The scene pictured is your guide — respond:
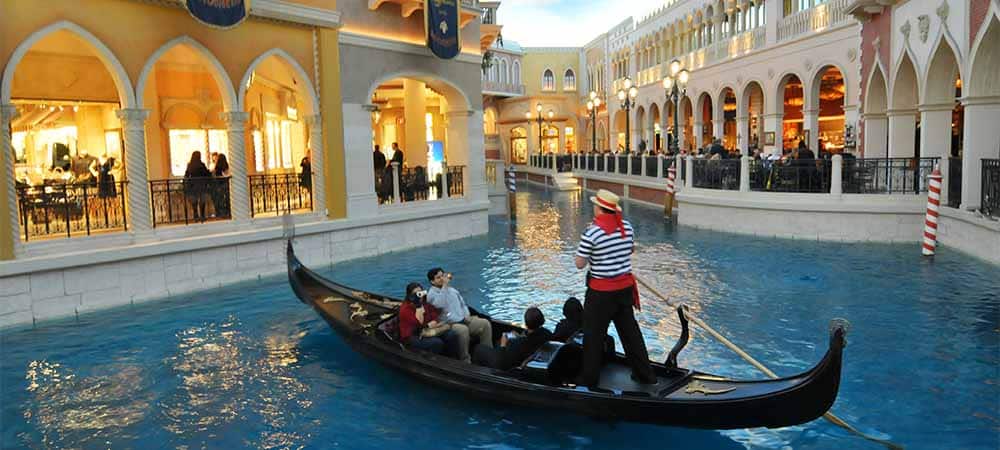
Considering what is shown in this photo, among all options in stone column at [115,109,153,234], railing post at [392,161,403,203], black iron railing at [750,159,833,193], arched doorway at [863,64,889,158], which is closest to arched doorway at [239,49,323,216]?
railing post at [392,161,403,203]

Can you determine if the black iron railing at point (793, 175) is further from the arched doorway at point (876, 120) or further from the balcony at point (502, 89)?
the balcony at point (502, 89)

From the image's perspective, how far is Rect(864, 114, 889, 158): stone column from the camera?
13.5 m

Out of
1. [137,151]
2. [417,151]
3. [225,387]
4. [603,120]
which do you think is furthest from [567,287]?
[603,120]

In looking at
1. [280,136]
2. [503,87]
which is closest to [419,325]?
[280,136]

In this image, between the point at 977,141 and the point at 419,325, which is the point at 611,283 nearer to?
the point at 419,325

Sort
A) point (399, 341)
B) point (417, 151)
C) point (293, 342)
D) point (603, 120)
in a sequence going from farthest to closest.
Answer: point (603, 120) → point (417, 151) → point (293, 342) → point (399, 341)

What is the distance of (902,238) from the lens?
10883mm

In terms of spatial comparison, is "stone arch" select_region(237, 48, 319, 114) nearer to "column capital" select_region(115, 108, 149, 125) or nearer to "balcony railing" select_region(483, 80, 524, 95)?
"column capital" select_region(115, 108, 149, 125)

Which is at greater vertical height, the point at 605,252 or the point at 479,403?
the point at 605,252

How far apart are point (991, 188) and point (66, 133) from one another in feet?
40.8

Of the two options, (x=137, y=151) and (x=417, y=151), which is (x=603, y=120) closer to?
(x=417, y=151)

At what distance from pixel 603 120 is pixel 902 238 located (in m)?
24.5

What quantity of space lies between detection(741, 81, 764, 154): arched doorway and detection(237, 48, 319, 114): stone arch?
12.8 m

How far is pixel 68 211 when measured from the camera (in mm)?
7789
